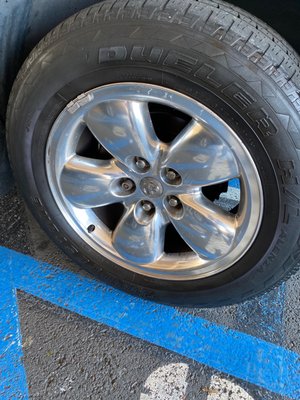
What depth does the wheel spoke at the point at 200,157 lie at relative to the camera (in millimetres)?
1406

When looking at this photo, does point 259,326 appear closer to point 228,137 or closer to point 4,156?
point 228,137

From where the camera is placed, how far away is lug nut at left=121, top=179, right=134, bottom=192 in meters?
1.66

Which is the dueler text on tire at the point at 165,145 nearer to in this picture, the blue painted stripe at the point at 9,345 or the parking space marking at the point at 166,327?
the parking space marking at the point at 166,327

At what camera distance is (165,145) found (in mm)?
1502

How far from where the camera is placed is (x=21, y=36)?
1741mm

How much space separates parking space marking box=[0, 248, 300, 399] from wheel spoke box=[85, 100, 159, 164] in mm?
680

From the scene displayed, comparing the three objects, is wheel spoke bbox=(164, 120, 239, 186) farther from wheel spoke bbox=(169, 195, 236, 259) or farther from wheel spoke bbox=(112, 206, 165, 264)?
wheel spoke bbox=(112, 206, 165, 264)

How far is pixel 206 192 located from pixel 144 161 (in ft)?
1.14

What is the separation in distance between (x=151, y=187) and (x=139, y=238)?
223 mm

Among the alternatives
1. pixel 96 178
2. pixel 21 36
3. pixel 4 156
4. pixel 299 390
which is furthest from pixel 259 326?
pixel 21 36

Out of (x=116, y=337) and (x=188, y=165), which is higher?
(x=188, y=165)

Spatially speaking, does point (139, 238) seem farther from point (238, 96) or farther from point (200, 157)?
point (238, 96)

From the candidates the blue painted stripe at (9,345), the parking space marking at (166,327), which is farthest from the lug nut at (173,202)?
the blue painted stripe at (9,345)

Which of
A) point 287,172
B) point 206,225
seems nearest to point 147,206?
point 206,225
